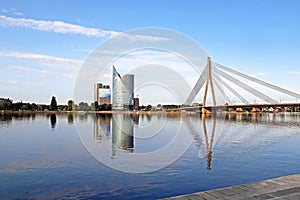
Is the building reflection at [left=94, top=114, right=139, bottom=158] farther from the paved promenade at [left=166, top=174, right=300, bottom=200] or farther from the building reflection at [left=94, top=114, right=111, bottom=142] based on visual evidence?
the paved promenade at [left=166, top=174, right=300, bottom=200]


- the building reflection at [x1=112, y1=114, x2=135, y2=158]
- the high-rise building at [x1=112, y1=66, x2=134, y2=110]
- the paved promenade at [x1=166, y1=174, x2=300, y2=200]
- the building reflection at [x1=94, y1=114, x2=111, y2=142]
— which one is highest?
the high-rise building at [x1=112, y1=66, x2=134, y2=110]

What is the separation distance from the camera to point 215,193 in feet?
29.7

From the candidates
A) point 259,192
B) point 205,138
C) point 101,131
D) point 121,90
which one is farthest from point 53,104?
point 259,192

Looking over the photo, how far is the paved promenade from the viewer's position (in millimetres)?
8648

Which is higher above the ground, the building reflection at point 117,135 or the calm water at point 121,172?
the building reflection at point 117,135

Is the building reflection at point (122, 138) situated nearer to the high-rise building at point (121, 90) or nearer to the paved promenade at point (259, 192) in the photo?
the high-rise building at point (121, 90)

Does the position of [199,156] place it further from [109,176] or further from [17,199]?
[17,199]

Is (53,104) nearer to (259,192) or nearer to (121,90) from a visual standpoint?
(121,90)

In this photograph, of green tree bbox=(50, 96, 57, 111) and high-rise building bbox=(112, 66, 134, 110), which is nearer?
high-rise building bbox=(112, 66, 134, 110)

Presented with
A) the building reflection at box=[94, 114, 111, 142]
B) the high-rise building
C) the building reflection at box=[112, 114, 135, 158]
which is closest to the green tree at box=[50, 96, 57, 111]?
the building reflection at box=[94, 114, 111, 142]

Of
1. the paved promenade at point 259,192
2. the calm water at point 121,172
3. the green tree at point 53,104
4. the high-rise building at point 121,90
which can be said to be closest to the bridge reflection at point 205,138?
the calm water at point 121,172

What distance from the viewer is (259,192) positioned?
9.09m

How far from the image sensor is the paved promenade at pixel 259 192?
865 cm

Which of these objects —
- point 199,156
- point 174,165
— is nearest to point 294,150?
point 199,156
